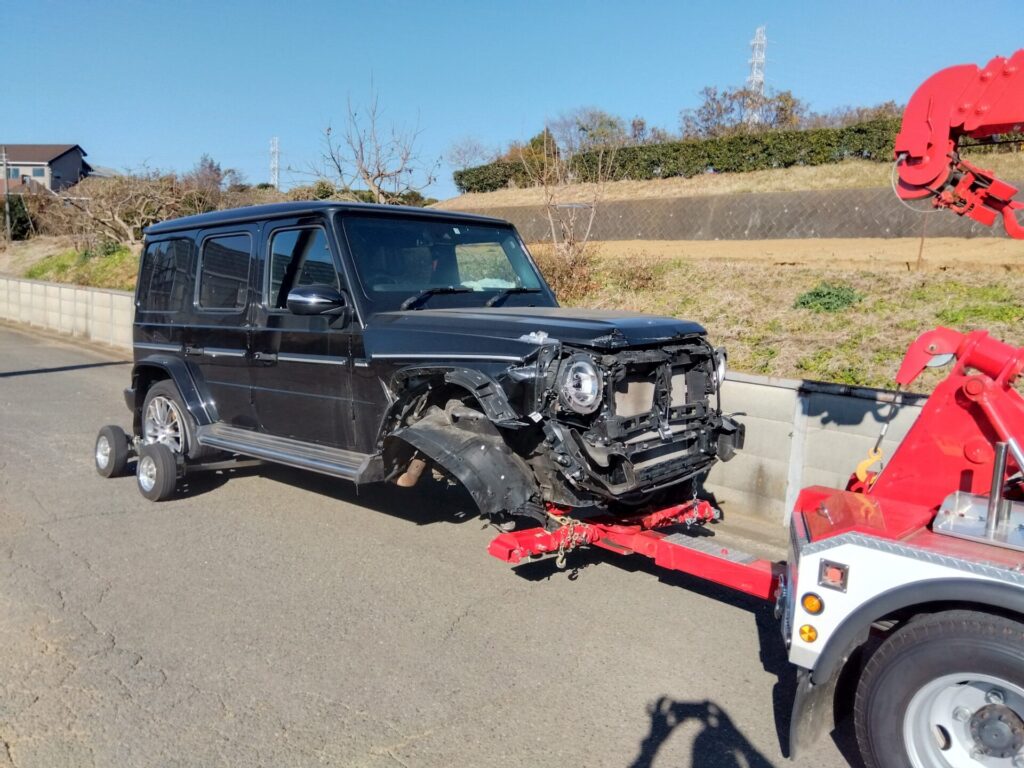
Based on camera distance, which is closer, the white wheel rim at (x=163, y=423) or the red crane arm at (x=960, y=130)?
the red crane arm at (x=960, y=130)

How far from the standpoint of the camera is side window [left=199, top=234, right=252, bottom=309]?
21.5 ft

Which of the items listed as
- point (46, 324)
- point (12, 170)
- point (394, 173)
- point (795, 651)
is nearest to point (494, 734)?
point (795, 651)

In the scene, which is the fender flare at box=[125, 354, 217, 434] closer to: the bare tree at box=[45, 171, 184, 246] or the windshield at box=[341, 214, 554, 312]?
the windshield at box=[341, 214, 554, 312]

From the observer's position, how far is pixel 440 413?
522cm

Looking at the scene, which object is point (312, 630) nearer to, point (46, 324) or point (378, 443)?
point (378, 443)

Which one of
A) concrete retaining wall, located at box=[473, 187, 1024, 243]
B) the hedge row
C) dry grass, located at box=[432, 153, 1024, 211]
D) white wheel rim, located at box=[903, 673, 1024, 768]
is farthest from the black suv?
the hedge row

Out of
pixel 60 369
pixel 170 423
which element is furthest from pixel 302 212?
pixel 60 369

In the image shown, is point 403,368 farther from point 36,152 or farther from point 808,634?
point 36,152

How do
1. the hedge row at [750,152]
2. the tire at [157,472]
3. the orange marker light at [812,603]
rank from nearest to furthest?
the orange marker light at [812,603] < the tire at [157,472] < the hedge row at [750,152]

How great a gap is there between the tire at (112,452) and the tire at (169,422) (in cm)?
19

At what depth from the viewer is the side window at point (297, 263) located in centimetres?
585

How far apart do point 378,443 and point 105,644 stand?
73.7 inches

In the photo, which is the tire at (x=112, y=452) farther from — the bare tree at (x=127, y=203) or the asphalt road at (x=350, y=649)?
the bare tree at (x=127, y=203)

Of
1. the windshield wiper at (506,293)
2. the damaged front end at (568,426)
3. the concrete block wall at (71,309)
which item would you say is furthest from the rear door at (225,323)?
the concrete block wall at (71,309)
